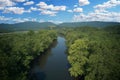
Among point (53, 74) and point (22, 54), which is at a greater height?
point (22, 54)

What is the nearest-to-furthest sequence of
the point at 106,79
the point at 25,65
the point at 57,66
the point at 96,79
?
the point at 106,79 < the point at 96,79 < the point at 25,65 < the point at 57,66

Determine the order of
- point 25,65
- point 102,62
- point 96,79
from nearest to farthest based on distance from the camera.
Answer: point 96,79
point 102,62
point 25,65

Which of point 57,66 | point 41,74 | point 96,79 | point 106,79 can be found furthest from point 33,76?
point 106,79

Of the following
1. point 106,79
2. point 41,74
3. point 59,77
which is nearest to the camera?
point 106,79

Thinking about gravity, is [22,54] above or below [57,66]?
above

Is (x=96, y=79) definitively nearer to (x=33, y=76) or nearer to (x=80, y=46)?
(x=80, y=46)

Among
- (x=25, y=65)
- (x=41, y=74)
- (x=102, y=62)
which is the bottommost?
(x=41, y=74)

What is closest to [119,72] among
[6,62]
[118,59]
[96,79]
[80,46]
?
[96,79]

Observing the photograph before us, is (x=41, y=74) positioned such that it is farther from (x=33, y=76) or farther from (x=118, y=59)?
(x=118, y=59)

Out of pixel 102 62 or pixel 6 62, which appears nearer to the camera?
pixel 6 62
